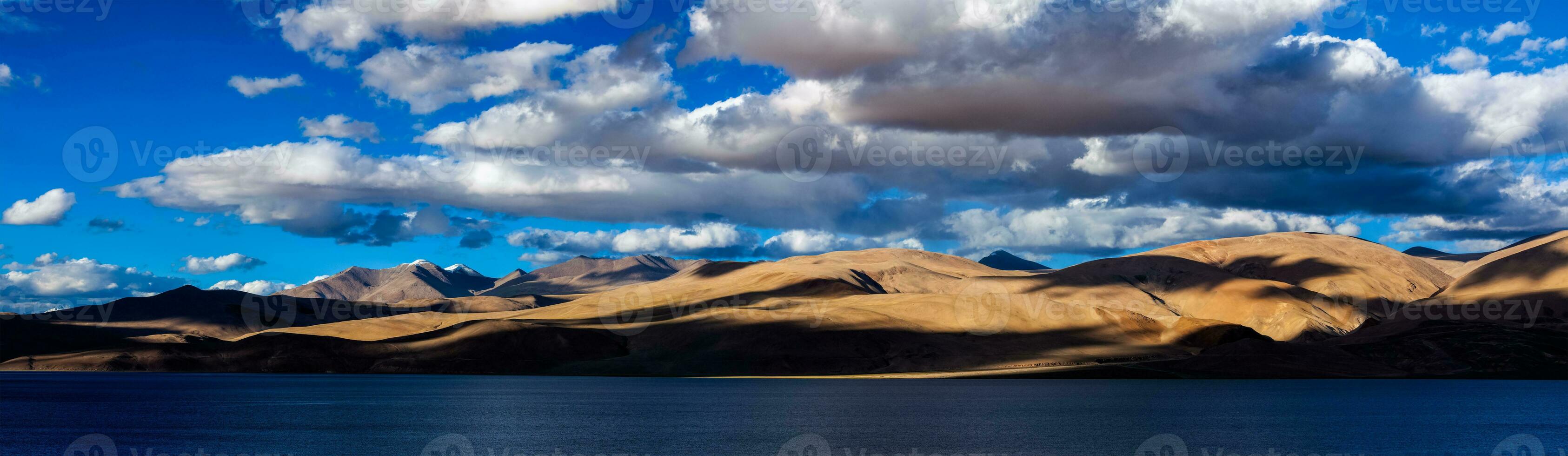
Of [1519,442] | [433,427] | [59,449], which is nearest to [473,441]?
[433,427]

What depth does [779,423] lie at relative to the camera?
4215 inches

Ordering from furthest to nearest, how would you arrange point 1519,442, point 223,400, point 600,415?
point 223,400
point 600,415
point 1519,442

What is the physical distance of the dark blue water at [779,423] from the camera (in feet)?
276

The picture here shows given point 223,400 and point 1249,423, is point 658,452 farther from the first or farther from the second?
point 223,400

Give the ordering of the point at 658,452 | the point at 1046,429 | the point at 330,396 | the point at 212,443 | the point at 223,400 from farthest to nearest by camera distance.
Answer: the point at 330,396 < the point at 223,400 < the point at 1046,429 < the point at 212,443 < the point at 658,452

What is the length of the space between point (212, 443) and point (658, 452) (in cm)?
3291

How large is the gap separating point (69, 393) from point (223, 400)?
41.5 metres

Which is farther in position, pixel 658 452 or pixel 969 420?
pixel 969 420

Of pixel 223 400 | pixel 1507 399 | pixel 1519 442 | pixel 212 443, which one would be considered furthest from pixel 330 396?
pixel 1507 399

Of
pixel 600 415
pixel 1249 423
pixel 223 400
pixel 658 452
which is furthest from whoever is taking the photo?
pixel 223 400

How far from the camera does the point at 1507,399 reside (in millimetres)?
166125

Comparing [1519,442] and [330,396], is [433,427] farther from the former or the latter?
[1519,442]

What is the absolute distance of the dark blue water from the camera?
84062 mm

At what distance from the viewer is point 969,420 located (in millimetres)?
110875
